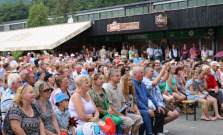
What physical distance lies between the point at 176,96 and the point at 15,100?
621 cm

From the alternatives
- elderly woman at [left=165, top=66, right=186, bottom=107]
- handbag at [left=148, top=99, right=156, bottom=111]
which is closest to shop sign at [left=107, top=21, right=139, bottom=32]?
elderly woman at [left=165, top=66, right=186, bottom=107]

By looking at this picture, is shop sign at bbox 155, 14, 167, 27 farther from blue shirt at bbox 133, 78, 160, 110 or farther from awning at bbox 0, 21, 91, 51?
blue shirt at bbox 133, 78, 160, 110

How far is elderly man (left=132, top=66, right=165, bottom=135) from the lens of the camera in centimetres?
698

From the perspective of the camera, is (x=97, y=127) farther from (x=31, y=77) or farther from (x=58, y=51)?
(x=58, y=51)

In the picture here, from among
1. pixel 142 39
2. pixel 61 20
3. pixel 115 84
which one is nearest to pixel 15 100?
pixel 115 84

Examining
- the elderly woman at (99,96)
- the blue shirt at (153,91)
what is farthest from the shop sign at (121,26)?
the elderly woman at (99,96)

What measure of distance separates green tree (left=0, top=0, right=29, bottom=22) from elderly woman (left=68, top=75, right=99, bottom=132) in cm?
7674

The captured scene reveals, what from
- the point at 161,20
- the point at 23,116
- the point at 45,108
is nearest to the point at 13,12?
the point at 161,20

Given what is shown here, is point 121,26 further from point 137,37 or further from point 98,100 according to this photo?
point 98,100

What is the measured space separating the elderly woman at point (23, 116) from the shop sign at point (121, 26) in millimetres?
17301

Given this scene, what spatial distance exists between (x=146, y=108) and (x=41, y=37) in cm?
2016

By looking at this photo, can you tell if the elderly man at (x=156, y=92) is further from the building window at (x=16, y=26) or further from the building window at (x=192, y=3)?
the building window at (x=16, y=26)

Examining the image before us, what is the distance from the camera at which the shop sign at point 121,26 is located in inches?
846

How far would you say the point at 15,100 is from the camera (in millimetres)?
4551
